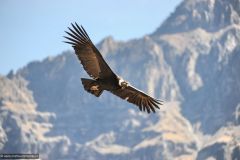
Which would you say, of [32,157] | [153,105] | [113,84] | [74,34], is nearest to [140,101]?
[153,105]

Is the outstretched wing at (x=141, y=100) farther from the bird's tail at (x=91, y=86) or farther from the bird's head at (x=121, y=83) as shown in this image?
the bird's tail at (x=91, y=86)

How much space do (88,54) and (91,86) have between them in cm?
171

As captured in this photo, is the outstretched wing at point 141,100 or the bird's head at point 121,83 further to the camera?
the outstretched wing at point 141,100

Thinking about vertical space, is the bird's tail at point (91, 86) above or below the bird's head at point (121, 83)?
below

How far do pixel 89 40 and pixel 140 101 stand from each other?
5844 millimetres

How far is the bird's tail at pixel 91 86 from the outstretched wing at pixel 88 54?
1.89 ft

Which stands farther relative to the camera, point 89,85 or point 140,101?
point 140,101

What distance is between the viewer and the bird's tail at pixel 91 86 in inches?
1603

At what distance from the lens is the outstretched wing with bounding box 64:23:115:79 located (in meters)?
40.4

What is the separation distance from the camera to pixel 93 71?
41.4 m

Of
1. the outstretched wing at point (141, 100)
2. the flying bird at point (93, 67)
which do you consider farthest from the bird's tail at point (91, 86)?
the outstretched wing at point (141, 100)

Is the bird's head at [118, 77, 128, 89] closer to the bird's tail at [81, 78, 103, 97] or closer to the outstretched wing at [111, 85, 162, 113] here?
the bird's tail at [81, 78, 103, 97]

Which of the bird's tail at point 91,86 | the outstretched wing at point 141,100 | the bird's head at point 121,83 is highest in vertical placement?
the outstretched wing at point 141,100

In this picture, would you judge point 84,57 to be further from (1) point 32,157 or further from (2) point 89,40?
(1) point 32,157
